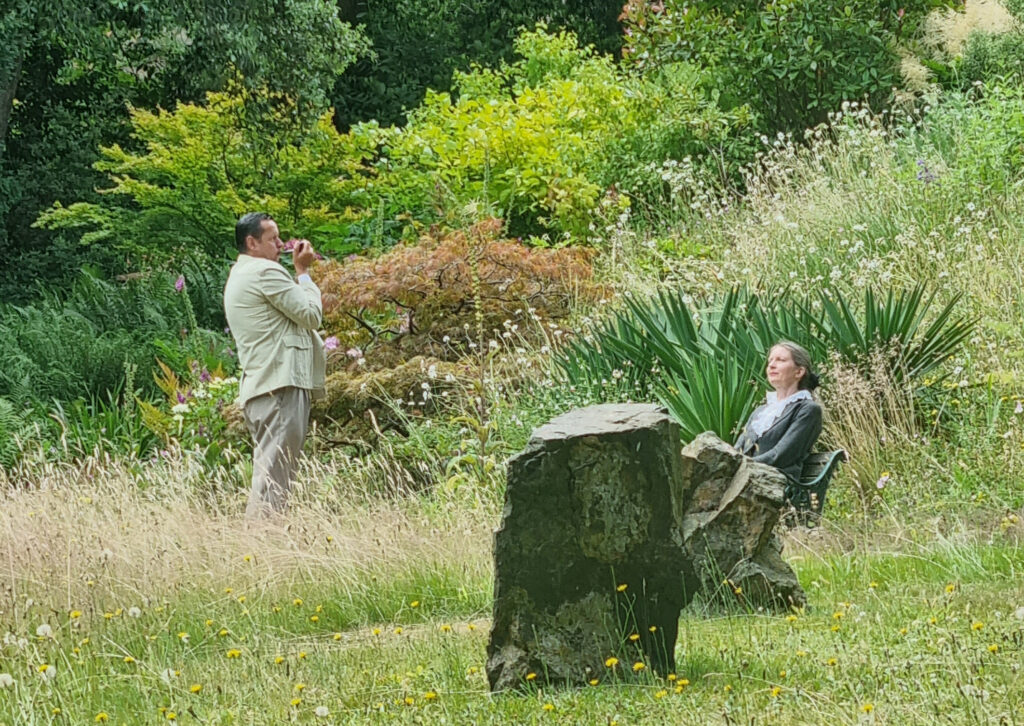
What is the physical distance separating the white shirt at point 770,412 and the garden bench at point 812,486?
261mm

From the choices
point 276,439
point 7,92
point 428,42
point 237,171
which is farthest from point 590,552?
point 428,42

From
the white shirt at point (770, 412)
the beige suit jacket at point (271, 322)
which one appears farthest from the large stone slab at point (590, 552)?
the beige suit jacket at point (271, 322)

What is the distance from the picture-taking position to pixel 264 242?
7.69 metres

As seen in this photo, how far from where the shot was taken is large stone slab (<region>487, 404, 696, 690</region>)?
462 centimetres

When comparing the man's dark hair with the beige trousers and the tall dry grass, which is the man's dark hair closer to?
the beige trousers

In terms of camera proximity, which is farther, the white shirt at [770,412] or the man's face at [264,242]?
the man's face at [264,242]

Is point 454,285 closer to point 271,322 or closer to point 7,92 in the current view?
point 271,322

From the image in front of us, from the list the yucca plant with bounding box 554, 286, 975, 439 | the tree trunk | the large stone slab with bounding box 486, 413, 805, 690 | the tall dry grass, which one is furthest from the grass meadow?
the tree trunk

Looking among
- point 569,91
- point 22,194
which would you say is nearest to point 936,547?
point 569,91

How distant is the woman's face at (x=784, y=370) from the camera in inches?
283

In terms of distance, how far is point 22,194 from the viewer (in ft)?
60.8

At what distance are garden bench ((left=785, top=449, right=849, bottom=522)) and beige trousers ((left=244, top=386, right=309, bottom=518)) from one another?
2.64 meters

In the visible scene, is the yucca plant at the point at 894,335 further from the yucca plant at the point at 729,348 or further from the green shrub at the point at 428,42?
the green shrub at the point at 428,42

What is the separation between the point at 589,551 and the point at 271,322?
11.5ft
